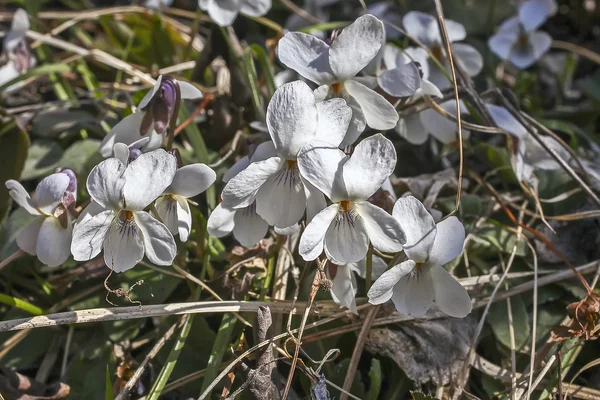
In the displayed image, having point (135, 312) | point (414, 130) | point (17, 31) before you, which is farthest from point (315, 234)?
point (17, 31)

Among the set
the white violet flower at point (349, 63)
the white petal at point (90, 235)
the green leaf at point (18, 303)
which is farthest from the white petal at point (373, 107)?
the green leaf at point (18, 303)

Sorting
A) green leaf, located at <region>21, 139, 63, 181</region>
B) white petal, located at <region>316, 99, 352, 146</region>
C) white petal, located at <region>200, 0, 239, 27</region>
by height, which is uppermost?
white petal, located at <region>316, 99, 352, 146</region>

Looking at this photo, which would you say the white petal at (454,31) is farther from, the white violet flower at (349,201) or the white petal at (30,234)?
the white petal at (30,234)

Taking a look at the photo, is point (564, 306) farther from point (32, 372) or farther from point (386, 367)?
point (32, 372)

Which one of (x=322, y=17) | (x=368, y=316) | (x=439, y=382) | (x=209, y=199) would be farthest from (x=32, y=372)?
(x=322, y=17)

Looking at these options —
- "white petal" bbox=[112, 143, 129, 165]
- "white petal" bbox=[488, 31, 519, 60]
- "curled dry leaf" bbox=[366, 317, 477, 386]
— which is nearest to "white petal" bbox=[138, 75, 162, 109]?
"white petal" bbox=[112, 143, 129, 165]

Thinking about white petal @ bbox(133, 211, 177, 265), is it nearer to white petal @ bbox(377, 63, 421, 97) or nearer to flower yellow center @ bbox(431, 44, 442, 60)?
white petal @ bbox(377, 63, 421, 97)
